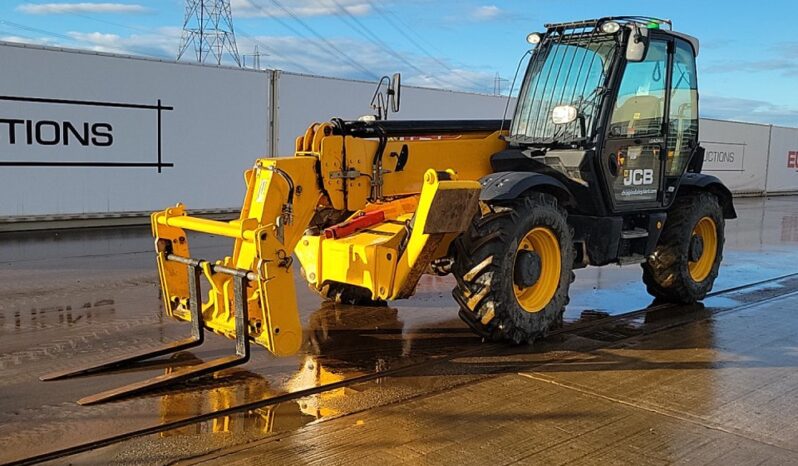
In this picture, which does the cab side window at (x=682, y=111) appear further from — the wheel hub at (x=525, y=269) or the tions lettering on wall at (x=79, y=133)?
the tions lettering on wall at (x=79, y=133)

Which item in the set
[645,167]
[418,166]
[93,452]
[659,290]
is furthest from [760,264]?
[93,452]

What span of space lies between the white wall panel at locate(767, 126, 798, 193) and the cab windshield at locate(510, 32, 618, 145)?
2453 cm

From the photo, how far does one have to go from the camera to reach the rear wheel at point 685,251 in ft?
25.0

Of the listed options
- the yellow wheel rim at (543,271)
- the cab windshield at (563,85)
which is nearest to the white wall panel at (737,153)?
the cab windshield at (563,85)

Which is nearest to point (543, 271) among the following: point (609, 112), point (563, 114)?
point (563, 114)

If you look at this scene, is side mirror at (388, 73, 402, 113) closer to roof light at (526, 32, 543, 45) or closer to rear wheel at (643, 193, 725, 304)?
roof light at (526, 32, 543, 45)

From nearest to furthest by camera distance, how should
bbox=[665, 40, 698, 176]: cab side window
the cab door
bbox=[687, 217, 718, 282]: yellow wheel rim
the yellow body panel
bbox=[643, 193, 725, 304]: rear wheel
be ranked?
the yellow body panel → the cab door → bbox=[665, 40, 698, 176]: cab side window → bbox=[643, 193, 725, 304]: rear wheel → bbox=[687, 217, 718, 282]: yellow wheel rim

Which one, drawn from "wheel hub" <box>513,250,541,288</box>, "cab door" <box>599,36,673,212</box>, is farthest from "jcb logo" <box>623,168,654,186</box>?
"wheel hub" <box>513,250,541,288</box>

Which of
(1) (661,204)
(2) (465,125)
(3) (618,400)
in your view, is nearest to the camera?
(3) (618,400)

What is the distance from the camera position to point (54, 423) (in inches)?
164

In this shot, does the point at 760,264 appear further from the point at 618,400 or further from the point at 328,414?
the point at 328,414

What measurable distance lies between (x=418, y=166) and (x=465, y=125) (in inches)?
38.0

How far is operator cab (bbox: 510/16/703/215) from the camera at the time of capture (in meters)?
6.66

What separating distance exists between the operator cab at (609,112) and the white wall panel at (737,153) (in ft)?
59.7
